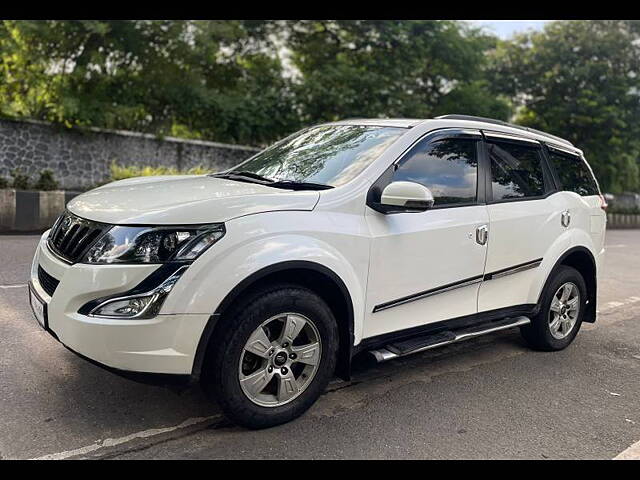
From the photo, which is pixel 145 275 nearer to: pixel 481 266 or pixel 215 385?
pixel 215 385

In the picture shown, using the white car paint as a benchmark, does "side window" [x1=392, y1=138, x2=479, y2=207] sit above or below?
above

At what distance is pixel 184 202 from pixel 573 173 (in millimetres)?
3649

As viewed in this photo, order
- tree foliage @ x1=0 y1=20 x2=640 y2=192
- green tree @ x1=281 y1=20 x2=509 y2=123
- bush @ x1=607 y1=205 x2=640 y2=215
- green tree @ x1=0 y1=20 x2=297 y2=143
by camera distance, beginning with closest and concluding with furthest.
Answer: green tree @ x1=0 y1=20 x2=297 y2=143 → tree foliage @ x1=0 y1=20 x2=640 y2=192 → green tree @ x1=281 y1=20 x2=509 y2=123 → bush @ x1=607 y1=205 x2=640 y2=215

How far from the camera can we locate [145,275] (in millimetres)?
2785

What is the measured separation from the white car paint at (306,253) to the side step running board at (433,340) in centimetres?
11

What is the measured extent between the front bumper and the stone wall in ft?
38.4

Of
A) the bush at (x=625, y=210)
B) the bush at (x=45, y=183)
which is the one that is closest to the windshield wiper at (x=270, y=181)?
the bush at (x=45, y=183)

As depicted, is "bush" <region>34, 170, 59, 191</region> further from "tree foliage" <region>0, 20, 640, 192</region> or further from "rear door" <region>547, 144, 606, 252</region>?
"rear door" <region>547, 144, 606, 252</region>

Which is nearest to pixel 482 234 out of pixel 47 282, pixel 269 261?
pixel 269 261

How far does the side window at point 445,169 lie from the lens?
12.5 ft

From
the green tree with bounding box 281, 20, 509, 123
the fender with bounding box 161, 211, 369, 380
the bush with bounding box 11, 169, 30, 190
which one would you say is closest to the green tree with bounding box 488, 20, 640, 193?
the green tree with bounding box 281, 20, 509, 123

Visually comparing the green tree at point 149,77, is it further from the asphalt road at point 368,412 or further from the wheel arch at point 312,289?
the wheel arch at point 312,289

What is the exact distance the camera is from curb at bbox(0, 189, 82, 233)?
8945mm

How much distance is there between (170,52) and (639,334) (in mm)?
13940
